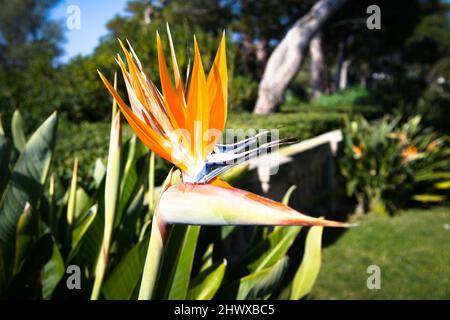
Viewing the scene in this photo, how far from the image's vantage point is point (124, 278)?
963 mm

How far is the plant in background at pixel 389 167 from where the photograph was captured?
3248mm

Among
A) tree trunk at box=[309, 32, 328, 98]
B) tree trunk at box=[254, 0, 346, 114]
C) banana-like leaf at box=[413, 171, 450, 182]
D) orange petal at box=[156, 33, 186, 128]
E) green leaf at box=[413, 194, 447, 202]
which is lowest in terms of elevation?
green leaf at box=[413, 194, 447, 202]

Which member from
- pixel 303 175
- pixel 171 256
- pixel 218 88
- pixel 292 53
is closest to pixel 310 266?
pixel 171 256

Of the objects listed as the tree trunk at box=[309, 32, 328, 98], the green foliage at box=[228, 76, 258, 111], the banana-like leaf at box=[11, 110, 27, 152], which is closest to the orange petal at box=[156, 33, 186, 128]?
the banana-like leaf at box=[11, 110, 27, 152]

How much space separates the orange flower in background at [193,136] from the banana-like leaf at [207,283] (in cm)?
52

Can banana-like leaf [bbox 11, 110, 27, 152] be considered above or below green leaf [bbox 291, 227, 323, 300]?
above

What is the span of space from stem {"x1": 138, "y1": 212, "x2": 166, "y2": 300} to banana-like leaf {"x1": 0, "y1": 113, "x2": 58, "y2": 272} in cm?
60

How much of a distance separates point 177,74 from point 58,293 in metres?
0.78

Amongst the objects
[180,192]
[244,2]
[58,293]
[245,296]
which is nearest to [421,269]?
[245,296]

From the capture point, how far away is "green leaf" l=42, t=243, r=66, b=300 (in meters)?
1.02

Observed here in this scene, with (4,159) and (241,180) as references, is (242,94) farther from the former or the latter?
(4,159)

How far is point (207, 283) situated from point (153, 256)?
1.69 feet

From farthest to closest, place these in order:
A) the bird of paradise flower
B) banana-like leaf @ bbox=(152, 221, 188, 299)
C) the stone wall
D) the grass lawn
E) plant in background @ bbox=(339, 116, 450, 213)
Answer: plant in background @ bbox=(339, 116, 450, 213)
the stone wall
the grass lawn
banana-like leaf @ bbox=(152, 221, 188, 299)
the bird of paradise flower

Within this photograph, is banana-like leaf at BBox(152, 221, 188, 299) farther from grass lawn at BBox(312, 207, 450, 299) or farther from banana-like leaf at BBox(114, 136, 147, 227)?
grass lawn at BBox(312, 207, 450, 299)
